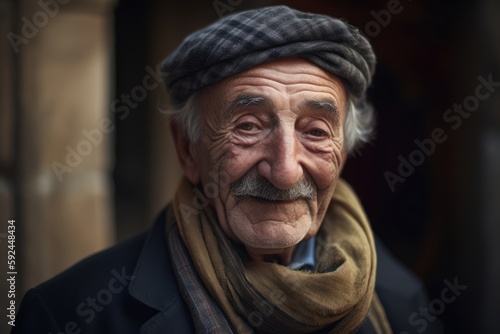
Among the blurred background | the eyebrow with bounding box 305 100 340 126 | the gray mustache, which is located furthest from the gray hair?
the blurred background

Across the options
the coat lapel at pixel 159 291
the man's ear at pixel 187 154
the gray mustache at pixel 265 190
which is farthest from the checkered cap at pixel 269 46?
the coat lapel at pixel 159 291

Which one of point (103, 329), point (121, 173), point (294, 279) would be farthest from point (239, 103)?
point (121, 173)

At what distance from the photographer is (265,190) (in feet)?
6.68

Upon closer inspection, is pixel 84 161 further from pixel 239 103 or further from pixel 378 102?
pixel 378 102

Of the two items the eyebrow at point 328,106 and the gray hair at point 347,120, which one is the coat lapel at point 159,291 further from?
the eyebrow at point 328,106

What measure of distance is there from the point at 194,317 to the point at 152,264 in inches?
11.2

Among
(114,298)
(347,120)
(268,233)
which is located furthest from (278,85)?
(114,298)

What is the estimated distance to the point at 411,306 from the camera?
2557 mm

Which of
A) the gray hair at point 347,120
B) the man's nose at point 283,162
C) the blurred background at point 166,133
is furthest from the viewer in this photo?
the blurred background at point 166,133

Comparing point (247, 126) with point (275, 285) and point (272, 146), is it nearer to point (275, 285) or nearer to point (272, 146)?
point (272, 146)

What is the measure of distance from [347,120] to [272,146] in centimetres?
40

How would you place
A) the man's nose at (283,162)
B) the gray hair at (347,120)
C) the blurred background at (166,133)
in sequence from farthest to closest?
the blurred background at (166,133), the gray hair at (347,120), the man's nose at (283,162)

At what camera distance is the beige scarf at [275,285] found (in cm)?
201

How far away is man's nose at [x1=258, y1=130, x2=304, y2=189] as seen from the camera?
1.97 metres
